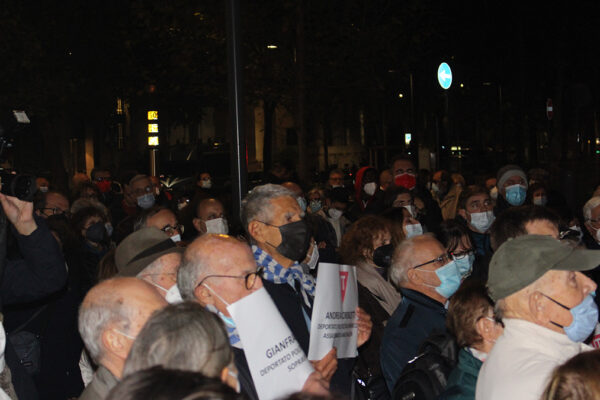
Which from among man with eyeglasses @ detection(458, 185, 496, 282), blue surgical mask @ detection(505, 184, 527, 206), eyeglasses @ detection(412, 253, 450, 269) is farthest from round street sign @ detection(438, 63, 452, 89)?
eyeglasses @ detection(412, 253, 450, 269)

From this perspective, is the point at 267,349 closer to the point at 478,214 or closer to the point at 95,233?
the point at 95,233

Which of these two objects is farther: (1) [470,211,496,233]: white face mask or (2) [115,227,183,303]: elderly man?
(1) [470,211,496,233]: white face mask

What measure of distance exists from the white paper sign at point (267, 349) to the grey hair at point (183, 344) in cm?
57

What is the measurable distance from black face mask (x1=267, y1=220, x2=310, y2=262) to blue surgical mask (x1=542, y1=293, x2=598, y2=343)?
1.58 m

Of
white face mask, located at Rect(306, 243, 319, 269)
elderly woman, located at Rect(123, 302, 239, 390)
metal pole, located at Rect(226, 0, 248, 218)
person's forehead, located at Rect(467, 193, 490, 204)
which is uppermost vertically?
metal pole, located at Rect(226, 0, 248, 218)

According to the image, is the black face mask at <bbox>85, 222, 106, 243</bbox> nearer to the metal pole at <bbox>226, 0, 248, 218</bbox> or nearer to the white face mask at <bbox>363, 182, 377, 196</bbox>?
the metal pole at <bbox>226, 0, 248, 218</bbox>

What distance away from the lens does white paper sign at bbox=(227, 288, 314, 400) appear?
3.35m

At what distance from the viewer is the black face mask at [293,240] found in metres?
4.71

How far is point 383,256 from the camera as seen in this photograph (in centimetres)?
624

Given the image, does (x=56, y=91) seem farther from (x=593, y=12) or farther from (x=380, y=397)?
(x=380, y=397)

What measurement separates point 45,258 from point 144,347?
6.52 feet

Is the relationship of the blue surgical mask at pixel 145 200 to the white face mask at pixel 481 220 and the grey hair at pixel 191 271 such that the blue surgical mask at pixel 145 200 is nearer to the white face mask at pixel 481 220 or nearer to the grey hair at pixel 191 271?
the white face mask at pixel 481 220

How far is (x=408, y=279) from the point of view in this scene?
17.1ft

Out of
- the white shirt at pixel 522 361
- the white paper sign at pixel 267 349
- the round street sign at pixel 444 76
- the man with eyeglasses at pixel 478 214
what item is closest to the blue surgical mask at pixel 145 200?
the man with eyeglasses at pixel 478 214
